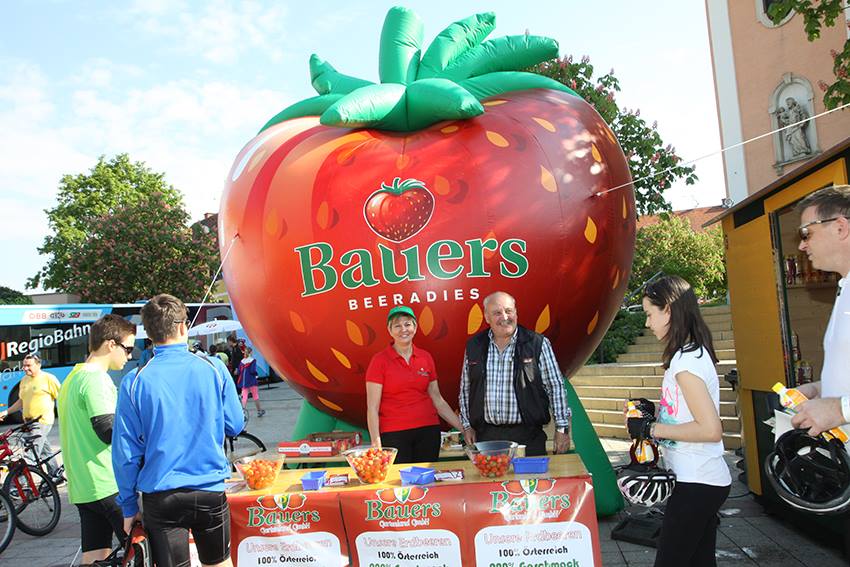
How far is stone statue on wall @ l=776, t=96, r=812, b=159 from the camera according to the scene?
65.3 feet

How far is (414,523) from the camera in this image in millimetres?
3330

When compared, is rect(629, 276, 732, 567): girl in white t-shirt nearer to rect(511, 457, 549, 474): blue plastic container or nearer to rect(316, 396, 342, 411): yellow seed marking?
rect(511, 457, 549, 474): blue plastic container

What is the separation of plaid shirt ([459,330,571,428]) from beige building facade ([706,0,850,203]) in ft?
61.7

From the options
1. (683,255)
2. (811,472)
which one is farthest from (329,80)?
(683,255)

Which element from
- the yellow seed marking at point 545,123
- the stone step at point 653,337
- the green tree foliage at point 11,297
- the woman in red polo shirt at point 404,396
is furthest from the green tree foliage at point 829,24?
the green tree foliage at point 11,297

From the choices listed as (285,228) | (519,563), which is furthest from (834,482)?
(285,228)

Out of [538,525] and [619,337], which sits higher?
[619,337]

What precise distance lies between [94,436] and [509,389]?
254cm

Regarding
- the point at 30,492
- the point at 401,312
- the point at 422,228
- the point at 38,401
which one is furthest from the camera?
the point at 38,401

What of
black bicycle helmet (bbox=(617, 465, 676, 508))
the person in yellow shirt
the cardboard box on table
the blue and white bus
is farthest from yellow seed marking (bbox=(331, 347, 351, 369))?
the blue and white bus

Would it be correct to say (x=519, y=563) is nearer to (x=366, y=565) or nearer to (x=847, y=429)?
(x=366, y=565)

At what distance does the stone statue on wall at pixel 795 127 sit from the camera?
65.3 ft

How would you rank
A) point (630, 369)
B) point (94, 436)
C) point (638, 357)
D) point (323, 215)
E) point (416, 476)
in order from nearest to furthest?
point (416, 476)
point (94, 436)
point (323, 215)
point (630, 369)
point (638, 357)

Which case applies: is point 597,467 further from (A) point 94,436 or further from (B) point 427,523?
(A) point 94,436
